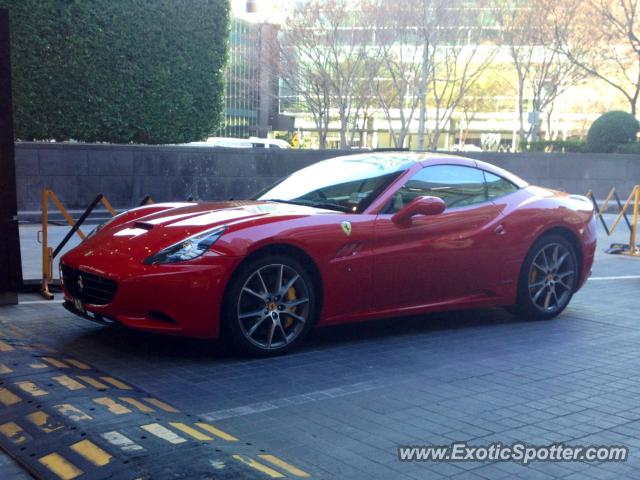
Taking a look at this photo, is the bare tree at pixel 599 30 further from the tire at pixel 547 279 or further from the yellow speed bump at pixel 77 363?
the yellow speed bump at pixel 77 363

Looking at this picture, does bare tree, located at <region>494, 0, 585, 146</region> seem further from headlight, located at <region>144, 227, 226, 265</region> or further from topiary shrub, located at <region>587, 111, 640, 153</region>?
headlight, located at <region>144, 227, 226, 265</region>

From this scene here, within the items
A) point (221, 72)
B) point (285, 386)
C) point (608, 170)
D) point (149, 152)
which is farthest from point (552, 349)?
point (608, 170)

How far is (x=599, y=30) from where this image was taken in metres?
27.2

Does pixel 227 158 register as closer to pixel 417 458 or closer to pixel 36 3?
pixel 36 3

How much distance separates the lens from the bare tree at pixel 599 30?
2639 centimetres

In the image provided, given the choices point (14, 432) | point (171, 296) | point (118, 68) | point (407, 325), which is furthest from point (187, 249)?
point (118, 68)

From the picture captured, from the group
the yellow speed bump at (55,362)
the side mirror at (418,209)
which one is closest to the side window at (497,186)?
the side mirror at (418,209)

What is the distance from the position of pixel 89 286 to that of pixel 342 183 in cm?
229

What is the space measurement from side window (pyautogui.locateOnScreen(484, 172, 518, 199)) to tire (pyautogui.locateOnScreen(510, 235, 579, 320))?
55 centimetres

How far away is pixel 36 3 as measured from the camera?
647 inches

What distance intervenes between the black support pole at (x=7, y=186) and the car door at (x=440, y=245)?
336cm

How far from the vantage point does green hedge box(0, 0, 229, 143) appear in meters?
16.6

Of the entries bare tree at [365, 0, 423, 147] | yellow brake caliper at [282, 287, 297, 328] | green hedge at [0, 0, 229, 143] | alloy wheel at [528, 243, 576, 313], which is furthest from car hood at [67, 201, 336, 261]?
bare tree at [365, 0, 423, 147]

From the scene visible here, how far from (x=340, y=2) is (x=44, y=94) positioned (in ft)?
44.7
